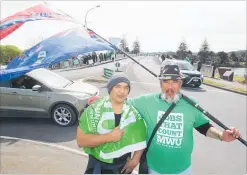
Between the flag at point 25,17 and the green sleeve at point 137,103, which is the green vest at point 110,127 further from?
the flag at point 25,17

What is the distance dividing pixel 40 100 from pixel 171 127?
564cm

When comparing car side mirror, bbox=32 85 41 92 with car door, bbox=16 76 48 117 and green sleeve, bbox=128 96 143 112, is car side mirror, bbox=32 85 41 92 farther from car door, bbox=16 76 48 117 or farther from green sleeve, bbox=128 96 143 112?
green sleeve, bbox=128 96 143 112

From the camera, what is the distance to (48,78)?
311 inches

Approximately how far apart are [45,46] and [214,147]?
15.5 feet

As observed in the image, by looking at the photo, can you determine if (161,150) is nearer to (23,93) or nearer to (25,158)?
(25,158)

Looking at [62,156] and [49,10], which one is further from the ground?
[49,10]

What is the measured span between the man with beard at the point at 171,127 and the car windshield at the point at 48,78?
5485 mm

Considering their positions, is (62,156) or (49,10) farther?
(62,156)

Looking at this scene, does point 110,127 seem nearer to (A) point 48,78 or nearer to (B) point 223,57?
(A) point 48,78

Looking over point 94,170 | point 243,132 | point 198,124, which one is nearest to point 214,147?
point 243,132

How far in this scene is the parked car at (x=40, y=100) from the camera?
7.36 metres

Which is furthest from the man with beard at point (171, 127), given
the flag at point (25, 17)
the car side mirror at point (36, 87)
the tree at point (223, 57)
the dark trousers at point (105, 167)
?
the tree at point (223, 57)

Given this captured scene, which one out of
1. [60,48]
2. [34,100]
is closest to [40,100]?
[34,100]

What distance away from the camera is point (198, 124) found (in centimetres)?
263
